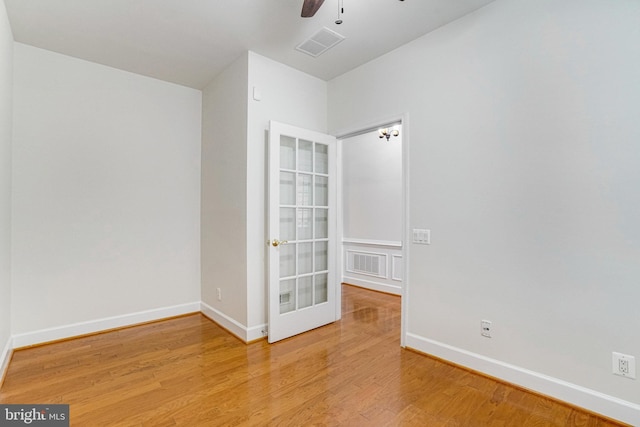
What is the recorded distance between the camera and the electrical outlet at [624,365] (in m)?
1.79

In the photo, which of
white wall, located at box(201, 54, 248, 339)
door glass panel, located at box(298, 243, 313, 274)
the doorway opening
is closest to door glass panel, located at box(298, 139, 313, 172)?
white wall, located at box(201, 54, 248, 339)

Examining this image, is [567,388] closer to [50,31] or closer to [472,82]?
[472,82]

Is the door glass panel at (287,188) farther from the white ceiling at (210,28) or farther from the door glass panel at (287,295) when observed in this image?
the white ceiling at (210,28)

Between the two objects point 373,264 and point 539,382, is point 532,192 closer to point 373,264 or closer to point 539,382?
point 539,382

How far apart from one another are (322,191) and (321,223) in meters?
0.37

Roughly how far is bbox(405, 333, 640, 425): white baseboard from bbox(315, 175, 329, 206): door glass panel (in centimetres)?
169

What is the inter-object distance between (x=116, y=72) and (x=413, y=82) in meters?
3.20

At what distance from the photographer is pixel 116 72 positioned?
3.36 metres

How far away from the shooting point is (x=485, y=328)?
2367 millimetres

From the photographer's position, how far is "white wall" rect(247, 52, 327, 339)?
3035 millimetres

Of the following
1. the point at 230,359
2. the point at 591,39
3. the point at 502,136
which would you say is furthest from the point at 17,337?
the point at 591,39

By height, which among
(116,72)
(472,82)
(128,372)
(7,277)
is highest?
(116,72)

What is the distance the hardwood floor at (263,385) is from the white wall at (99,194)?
0.49m

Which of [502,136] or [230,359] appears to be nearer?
[502,136]
